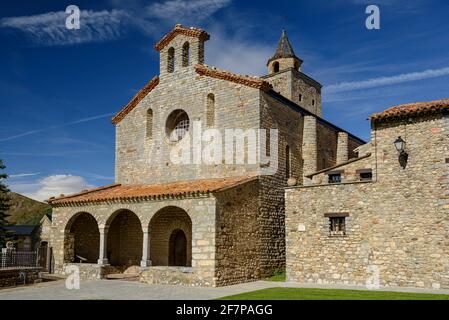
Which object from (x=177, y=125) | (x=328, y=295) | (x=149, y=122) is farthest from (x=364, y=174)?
(x=149, y=122)

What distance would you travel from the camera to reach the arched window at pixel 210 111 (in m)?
21.4

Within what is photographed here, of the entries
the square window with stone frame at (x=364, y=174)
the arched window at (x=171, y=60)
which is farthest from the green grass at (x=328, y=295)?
the arched window at (x=171, y=60)

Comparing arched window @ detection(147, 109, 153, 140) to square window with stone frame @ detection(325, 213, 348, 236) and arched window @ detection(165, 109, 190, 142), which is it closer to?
arched window @ detection(165, 109, 190, 142)

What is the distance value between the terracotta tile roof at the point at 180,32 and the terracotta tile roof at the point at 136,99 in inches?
67.3

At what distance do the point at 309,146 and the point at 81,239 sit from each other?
40.5 ft

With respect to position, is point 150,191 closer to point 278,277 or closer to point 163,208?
point 163,208

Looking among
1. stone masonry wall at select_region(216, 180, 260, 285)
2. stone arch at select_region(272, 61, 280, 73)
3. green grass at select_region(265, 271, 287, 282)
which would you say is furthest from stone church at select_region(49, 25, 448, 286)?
stone arch at select_region(272, 61, 280, 73)

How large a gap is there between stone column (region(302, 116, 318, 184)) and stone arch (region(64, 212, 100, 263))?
1091cm

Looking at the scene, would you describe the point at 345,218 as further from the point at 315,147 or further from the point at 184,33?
the point at 184,33

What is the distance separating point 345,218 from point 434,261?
3.24 meters

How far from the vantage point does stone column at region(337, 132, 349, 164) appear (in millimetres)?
26580

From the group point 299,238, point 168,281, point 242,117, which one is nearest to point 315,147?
point 242,117

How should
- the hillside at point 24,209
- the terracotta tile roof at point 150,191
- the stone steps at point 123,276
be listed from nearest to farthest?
the terracotta tile roof at point 150,191
the stone steps at point 123,276
the hillside at point 24,209

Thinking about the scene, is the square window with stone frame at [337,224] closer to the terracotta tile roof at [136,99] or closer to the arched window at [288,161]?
the arched window at [288,161]
